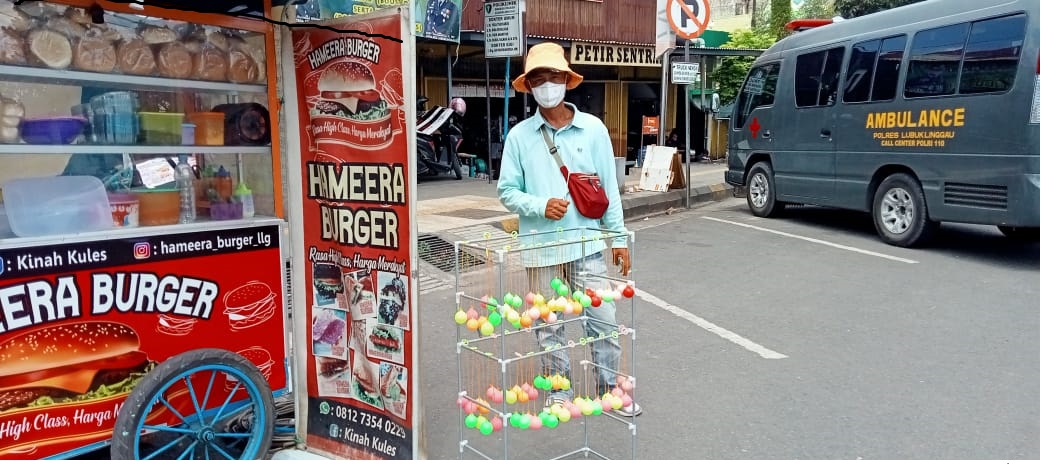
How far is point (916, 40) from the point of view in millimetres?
8180

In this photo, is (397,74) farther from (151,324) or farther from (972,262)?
(972,262)

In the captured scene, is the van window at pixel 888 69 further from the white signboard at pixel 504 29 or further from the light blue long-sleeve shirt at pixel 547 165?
the light blue long-sleeve shirt at pixel 547 165

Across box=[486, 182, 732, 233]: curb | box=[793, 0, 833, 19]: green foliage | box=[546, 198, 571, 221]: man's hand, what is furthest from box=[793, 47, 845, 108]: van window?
box=[793, 0, 833, 19]: green foliage

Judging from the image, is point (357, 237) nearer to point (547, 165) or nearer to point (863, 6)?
point (547, 165)

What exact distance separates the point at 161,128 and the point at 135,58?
A: 12.0 inches

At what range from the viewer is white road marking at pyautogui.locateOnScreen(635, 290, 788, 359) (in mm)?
5105

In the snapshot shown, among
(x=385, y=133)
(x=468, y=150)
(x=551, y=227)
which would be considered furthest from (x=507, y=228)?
(x=468, y=150)

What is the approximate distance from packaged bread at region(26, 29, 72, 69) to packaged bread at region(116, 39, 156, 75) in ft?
0.64

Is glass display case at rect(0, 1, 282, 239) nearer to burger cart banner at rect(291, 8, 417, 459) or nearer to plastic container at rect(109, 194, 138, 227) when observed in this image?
plastic container at rect(109, 194, 138, 227)

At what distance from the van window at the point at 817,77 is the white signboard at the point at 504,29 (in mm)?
4069

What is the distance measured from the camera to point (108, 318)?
3.10 metres

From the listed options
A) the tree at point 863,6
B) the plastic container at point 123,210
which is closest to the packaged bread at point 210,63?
the plastic container at point 123,210

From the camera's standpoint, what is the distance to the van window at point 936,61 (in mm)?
7711

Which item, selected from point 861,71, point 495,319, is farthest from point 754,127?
point 495,319
